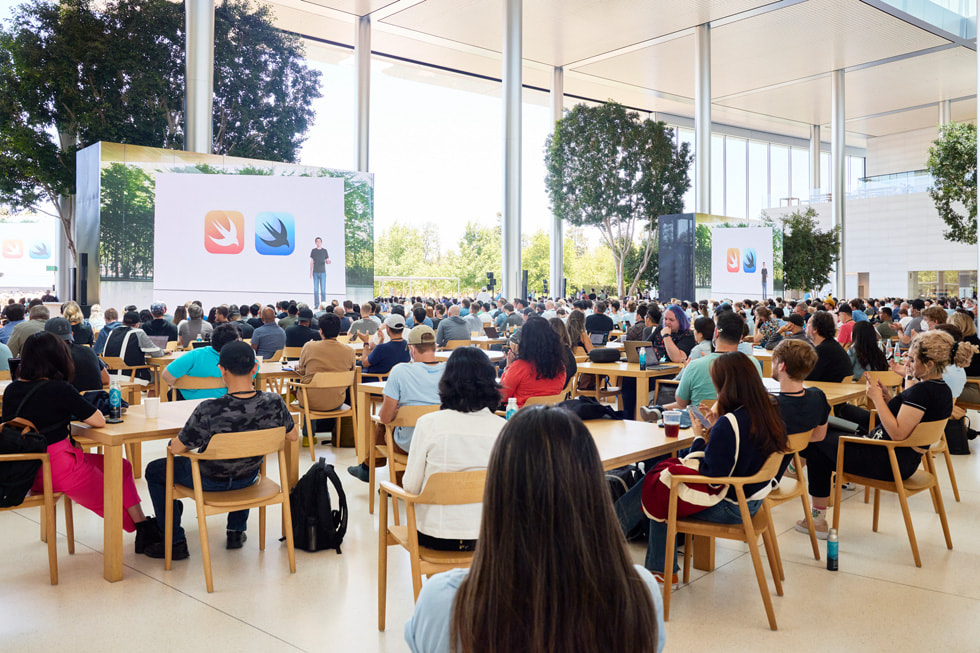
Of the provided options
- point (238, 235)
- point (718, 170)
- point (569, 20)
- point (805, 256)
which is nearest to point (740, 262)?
point (805, 256)

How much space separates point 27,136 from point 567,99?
70.9 ft

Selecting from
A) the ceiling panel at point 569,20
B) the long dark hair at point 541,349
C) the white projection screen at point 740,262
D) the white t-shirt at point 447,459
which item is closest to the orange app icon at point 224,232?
the ceiling panel at point 569,20

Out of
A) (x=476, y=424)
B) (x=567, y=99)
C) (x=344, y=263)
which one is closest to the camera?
(x=476, y=424)

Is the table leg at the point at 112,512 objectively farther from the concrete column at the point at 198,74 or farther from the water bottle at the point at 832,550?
the concrete column at the point at 198,74

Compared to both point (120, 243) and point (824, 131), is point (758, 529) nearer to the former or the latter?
point (120, 243)

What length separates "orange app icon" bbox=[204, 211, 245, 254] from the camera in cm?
1501

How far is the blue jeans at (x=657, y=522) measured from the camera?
10.8 ft

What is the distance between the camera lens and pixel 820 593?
3.55 metres

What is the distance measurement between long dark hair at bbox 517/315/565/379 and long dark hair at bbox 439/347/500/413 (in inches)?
69.0

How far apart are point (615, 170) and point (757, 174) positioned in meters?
20.9

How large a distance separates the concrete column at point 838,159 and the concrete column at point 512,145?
14.1 meters

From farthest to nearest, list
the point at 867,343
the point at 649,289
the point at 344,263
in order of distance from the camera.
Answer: the point at 649,289, the point at 344,263, the point at 867,343

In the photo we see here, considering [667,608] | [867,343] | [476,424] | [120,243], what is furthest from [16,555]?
[120,243]

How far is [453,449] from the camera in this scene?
9.16 feet
